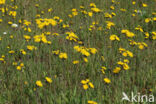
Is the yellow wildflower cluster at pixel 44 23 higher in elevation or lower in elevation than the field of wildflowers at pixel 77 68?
higher

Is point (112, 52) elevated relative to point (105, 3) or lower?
lower

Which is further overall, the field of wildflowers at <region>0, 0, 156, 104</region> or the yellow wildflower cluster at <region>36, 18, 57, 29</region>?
the yellow wildflower cluster at <region>36, 18, 57, 29</region>

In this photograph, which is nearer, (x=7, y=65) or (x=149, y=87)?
(x=149, y=87)

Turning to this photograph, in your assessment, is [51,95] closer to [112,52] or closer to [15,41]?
[112,52]

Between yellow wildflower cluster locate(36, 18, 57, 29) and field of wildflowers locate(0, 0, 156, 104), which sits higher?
yellow wildflower cluster locate(36, 18, 57, 29)

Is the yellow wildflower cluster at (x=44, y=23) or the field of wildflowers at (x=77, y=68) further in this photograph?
the yellow wildflower cluster at (x=44, y=23)

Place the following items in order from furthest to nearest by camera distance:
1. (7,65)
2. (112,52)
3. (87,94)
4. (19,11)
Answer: (19,11) → (112,52) → (7,65) → (87,94)

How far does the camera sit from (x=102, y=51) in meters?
3.32

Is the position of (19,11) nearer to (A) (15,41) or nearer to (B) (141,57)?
(A) (15,41)

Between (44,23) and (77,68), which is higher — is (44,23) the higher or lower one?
the higher one

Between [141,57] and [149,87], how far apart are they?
1.95 ft

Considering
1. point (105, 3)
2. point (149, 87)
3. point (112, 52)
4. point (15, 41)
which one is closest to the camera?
point (149, 87)

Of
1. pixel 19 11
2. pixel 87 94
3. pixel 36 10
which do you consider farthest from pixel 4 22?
pixel 87 94

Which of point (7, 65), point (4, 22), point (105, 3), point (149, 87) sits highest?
point (105, 3)
